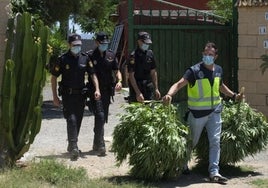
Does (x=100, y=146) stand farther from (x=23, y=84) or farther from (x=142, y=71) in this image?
(x=23, y=84)

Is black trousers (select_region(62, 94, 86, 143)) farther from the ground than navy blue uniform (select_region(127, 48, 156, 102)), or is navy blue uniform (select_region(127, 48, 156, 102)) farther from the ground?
navy blue uniform (select_region(127, 48, 156, 102))

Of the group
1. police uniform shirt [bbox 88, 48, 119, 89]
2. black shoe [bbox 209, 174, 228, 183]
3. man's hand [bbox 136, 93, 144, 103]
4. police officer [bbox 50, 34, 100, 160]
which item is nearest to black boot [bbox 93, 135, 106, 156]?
police officer [bbox 50, 34, 100, 160]

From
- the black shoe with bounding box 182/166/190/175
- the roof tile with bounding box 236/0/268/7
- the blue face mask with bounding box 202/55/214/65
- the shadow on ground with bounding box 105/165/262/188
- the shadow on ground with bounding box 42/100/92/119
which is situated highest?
the roof tile with bounding box 236/0/268/7

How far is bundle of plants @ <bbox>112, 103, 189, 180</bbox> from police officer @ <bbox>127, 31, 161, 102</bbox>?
1295mm

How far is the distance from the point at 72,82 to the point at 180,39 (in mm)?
2988

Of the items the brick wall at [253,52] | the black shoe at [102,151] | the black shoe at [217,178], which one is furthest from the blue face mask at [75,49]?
the brick wall at [253,52]

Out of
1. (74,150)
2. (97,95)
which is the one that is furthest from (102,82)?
(74,150)

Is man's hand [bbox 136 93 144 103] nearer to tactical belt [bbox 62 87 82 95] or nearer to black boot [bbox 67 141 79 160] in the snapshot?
tactical belt [bbox 62 87 82 95]

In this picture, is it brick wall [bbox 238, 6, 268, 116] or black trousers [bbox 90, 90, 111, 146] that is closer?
black trousers [bbox 90, 90, 111, 146]

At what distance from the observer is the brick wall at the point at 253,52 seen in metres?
11.1

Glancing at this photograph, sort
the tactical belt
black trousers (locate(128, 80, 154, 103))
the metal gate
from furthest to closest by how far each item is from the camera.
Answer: the metal gate
black trousers (locate(128, 80, 154, 103))
the tactical belt

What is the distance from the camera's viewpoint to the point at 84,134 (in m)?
11.3

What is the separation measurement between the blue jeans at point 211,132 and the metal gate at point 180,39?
9.71 feet

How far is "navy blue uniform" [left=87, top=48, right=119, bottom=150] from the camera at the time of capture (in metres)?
8.83
